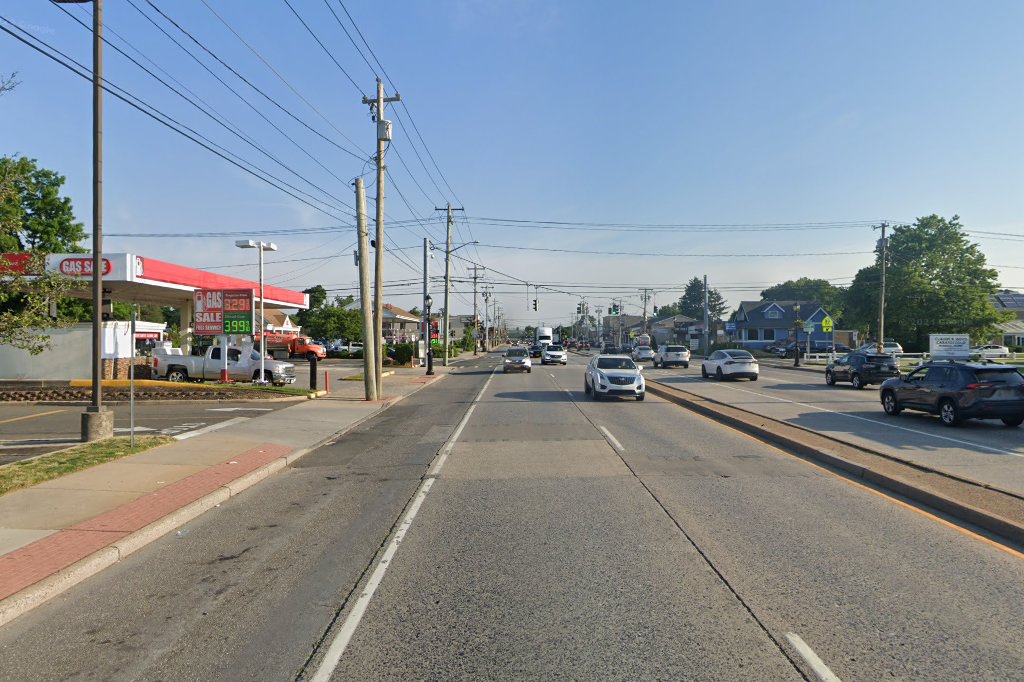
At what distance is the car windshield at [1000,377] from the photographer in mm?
14969

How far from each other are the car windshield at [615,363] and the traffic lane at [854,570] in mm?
12966

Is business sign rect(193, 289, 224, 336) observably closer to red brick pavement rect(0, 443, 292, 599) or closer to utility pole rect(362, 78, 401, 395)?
utility pole rect(362, 78, 401, 395)

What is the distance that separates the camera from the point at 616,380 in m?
22.5

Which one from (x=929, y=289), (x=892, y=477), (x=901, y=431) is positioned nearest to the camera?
(x=892, y=477)

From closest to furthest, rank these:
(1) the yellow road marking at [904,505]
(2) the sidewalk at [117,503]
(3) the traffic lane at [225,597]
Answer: (3) the traffic lane at [225,597], (2) the sidewalk at [117,503], (1) the yellow road marking at [904,505]

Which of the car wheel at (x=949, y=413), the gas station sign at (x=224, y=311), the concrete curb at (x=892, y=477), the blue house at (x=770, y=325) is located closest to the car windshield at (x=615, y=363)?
the concrete curb at (x=892, y=477)

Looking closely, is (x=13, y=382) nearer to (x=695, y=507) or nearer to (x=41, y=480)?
(x=41, y=480)

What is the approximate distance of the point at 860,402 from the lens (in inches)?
862

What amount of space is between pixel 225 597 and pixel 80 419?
14268 millimetres

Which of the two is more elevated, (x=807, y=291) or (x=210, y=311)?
(x=807, y=291)

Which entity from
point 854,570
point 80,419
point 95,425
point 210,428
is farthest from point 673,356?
point 854,570

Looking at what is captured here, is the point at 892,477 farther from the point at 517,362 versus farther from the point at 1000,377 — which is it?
the point at 517,362

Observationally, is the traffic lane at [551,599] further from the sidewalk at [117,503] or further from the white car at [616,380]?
the white car at [616,380]

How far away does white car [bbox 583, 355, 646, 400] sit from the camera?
22.4 metres
